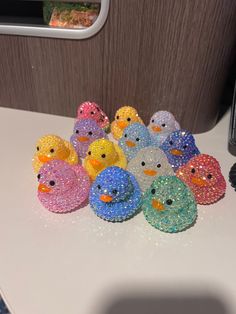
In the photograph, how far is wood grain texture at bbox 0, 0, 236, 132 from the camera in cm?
45

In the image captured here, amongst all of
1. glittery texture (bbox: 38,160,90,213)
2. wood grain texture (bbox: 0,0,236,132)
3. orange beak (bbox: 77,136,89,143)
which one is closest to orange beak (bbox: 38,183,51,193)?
glittery texture (bbox: 38,160,90,213)

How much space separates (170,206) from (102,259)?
3.8 inches

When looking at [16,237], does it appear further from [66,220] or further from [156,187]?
[156,187]

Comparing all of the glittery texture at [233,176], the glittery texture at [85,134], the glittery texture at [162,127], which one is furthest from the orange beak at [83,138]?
the glittery texture at [233,176]

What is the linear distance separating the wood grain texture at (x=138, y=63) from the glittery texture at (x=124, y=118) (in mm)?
30

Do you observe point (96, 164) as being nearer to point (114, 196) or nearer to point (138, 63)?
point (114, 196)

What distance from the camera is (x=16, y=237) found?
384 mm

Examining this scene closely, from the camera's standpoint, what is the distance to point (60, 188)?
41cm

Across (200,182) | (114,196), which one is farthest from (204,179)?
(114,196)

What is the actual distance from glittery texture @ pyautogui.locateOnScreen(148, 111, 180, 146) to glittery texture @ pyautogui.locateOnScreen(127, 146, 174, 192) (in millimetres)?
64

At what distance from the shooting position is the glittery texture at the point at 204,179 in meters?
0.42

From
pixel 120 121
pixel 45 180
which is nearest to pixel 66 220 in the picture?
pixel 45 180

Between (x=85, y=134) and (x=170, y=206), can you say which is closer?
(x=170, y=206)

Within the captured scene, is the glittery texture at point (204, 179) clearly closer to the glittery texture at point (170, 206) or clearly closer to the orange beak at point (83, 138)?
the glittery texture at point (170, 206)
